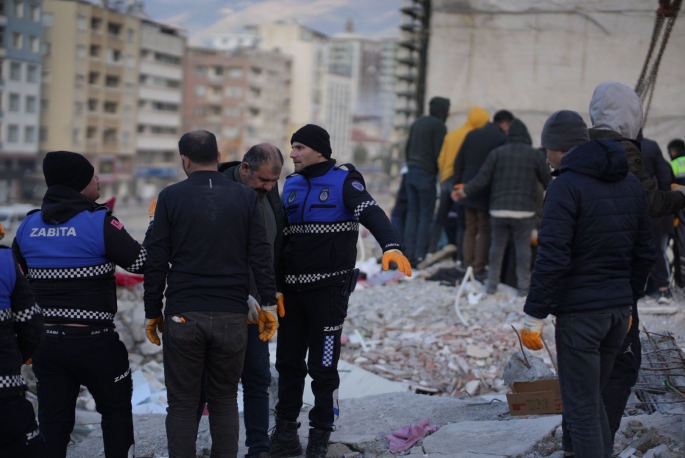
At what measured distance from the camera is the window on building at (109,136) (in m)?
88.6

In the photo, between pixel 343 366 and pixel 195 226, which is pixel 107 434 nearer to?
pixel 195 226

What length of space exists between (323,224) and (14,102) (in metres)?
80.2

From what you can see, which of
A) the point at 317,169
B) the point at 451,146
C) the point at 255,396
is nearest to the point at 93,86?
the point at 451,146

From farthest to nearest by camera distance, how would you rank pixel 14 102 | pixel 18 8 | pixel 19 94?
pixel 19 94
pixel 14 102
pixel 18 8

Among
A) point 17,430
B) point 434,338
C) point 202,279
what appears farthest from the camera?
point 434,338

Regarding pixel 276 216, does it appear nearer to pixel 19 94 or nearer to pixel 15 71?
pixel 19 94

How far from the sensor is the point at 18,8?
75.4 m

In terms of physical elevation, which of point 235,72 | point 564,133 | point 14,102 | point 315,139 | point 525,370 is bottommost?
point 525,370

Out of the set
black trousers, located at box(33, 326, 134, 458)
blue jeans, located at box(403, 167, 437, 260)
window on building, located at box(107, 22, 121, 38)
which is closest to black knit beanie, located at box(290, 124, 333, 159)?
black trousers, located at box(33, 326, 134, 458)

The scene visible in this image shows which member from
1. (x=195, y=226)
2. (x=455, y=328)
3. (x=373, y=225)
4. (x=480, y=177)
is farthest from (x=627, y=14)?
(x=195, y=226)

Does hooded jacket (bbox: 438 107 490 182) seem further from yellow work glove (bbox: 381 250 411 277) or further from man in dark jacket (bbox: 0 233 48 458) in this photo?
man in dark jacket (bbox: 0 233 48 458)

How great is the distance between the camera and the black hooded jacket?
3.88 meters

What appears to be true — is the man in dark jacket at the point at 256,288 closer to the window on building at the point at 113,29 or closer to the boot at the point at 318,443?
the boot at the point at 318,443

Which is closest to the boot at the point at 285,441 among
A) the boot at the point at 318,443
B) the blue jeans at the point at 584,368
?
the boot at the point at 318,443
